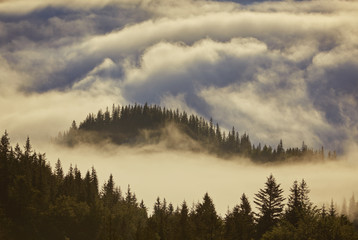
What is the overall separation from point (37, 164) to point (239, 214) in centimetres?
10291

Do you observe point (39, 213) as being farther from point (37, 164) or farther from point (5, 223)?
point (37, 164)

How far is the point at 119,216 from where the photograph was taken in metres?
181

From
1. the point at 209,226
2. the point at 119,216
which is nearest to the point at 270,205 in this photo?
the point at 209,226

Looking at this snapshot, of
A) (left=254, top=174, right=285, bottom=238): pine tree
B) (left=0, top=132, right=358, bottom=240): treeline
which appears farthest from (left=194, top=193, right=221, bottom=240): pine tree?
(left=254, top=174, right=285, bottom=238): pine tree

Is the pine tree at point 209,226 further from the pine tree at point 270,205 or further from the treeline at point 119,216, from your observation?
the pine tree at point 270,205

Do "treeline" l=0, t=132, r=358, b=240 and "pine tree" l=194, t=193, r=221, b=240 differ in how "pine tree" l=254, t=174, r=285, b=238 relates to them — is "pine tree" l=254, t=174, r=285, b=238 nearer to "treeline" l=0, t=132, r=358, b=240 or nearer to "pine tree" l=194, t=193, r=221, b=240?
"treeline" l=0, t=132, r=358, b=240

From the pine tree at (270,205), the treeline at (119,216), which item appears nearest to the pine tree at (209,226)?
the treeline at (119,216)

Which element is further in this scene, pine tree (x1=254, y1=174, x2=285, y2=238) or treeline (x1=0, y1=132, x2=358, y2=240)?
pine tree (x1=254, y1=174, x2=285, y2=238)

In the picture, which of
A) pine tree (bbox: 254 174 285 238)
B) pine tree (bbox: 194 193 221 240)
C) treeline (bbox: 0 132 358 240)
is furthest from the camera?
pine tree (bbox: 194 193 221 240)

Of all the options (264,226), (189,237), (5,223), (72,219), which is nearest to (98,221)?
(72,219)

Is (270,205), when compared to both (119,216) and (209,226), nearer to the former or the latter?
(209,226)

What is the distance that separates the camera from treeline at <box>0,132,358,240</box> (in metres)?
94.8

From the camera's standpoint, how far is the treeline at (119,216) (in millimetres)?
94812

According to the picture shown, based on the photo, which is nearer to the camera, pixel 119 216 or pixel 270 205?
pixel 270 205
